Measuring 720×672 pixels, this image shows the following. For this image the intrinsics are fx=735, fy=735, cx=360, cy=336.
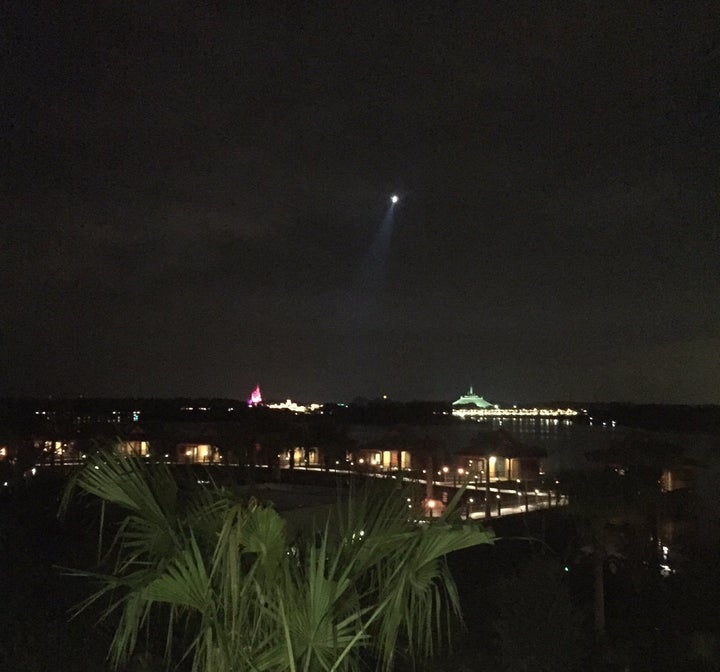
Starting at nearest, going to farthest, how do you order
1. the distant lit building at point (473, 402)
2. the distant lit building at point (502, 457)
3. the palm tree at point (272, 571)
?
1. the palm tree at point (272, 571)
2. the distant lit building at point (502, 457)
3. the distant lit building at point (473, 402)

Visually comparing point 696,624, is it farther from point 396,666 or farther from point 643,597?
point 396,666

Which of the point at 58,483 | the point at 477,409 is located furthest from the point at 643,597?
the point at 477,409

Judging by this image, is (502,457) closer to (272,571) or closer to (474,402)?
(272,571)

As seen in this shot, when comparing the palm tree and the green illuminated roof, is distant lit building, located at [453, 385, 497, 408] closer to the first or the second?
the green illuminated roof

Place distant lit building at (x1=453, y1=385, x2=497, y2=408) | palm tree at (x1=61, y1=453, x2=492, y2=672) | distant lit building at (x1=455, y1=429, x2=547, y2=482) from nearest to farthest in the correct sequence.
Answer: palm tree at (x1=61, y1=453, x2=492, y2=672) < distant lit building at (x1=455, y1=429, x2=547, y2=482) < distant lit building at (x1=453, y1=385, x2=497, y2=408)

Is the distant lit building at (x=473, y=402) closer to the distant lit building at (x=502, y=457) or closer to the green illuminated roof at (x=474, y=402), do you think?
the green illuminated roof at (x=474, y=402)

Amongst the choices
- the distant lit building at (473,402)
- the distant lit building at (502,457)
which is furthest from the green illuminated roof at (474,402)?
the distant lit building at (502,457)

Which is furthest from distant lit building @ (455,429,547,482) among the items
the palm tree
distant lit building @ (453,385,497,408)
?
distant lit building @ (453,385,497,408)

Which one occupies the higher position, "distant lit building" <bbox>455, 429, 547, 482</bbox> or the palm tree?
the palm tree

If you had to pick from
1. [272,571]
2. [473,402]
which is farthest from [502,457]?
[473,402]
